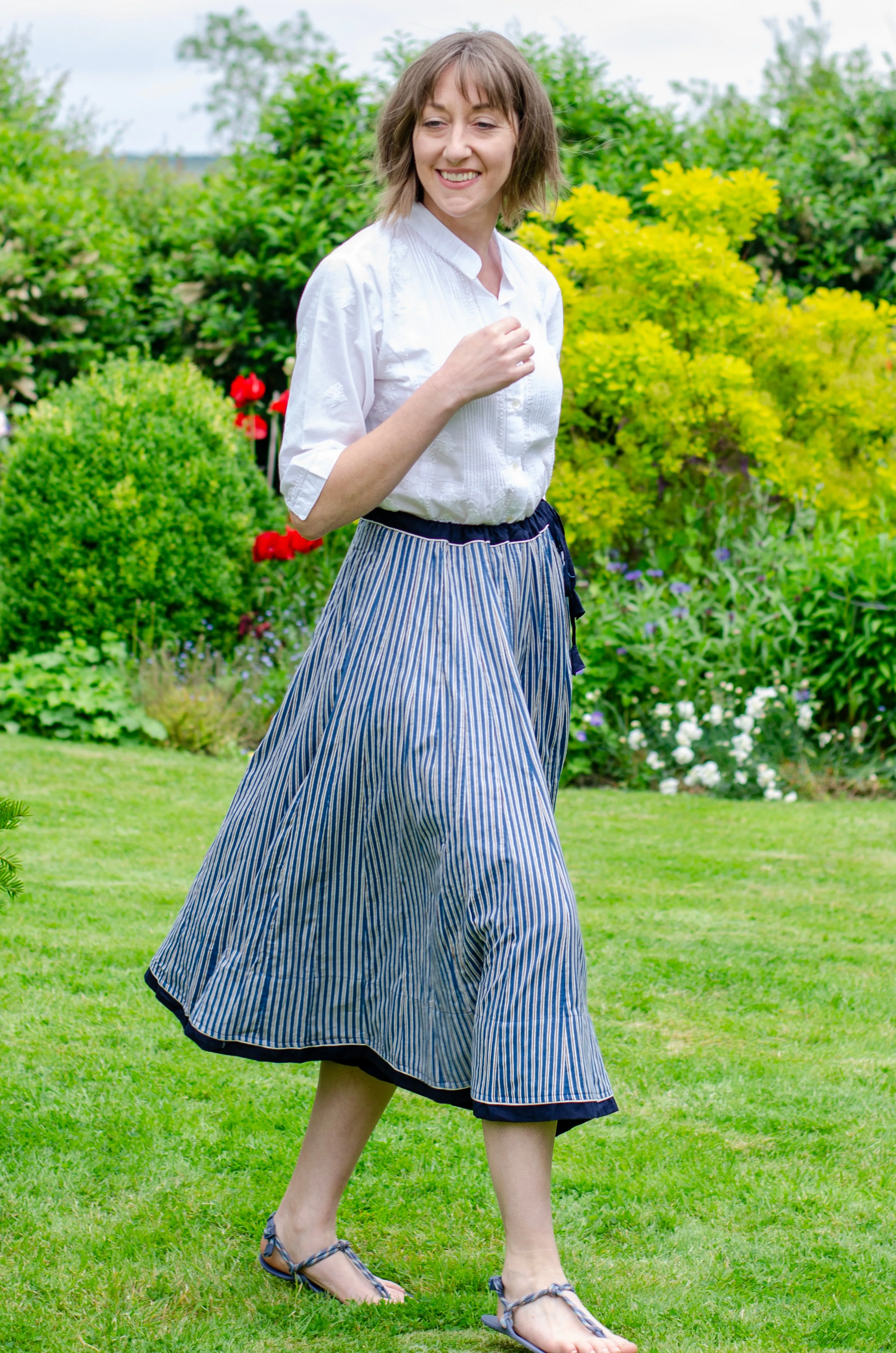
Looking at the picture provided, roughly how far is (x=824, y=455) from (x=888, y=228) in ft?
8.48

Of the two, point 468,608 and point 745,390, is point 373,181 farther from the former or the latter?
point 745,390

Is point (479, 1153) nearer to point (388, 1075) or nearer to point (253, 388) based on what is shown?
point (388, 1075)

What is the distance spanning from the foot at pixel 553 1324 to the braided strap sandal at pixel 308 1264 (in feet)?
1.17

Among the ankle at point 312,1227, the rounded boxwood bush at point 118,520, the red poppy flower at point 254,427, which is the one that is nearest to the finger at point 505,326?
the ankle at point 312,1227

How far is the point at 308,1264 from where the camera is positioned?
2.10 metres

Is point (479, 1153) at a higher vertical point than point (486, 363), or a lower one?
lower

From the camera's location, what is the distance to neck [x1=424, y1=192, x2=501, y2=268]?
1983 millimetres

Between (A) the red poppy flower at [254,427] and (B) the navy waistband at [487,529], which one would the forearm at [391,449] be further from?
(A) the red poppy flower at [254,427]

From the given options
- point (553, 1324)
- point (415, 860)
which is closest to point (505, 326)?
point (415, 860)

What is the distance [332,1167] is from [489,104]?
5.04 ft

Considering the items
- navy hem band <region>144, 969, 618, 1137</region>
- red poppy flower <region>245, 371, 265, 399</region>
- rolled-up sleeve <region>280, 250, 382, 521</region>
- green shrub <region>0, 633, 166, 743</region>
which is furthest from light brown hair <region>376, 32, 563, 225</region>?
red poppy flower <region>245, 371, 265, 399</region>

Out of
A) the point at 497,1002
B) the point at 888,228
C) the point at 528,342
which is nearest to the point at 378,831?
the point at 497,1002

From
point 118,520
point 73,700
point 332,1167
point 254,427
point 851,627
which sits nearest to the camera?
point 332,1167

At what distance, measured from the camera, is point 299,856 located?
1958mm
